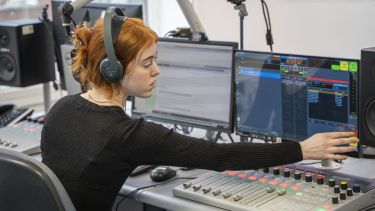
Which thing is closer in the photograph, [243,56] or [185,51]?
[243,56]

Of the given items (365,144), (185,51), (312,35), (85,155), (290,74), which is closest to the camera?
(85,155)

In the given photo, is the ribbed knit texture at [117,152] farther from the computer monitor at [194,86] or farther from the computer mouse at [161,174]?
the computer monitor at [194,86]

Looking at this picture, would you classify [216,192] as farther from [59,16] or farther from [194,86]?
[59,16]

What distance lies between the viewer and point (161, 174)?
214 centimetres

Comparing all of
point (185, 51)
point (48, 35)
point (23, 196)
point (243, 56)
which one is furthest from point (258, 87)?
point (48, 35)

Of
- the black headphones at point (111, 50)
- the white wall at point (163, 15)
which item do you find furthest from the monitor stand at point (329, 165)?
the white wall at point (163, 15)

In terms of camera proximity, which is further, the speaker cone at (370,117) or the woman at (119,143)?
the speaker cone at (370,117)

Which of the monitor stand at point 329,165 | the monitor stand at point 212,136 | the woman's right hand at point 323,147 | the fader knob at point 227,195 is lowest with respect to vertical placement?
the fader knob at point 227,195

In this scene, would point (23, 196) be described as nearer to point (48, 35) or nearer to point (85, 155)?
point (85, 155)

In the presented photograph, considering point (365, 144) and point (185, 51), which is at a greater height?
point (185, 51)

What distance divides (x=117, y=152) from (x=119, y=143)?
0.03 m

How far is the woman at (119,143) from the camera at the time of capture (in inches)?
69.1

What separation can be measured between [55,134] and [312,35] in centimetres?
151

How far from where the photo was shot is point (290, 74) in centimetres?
206
